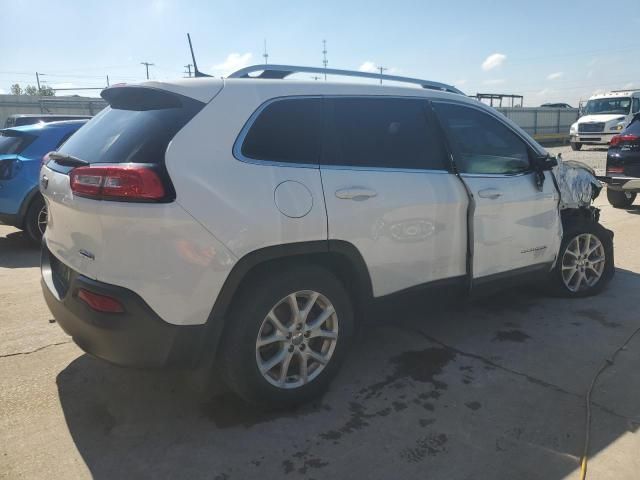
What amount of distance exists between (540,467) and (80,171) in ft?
8.52

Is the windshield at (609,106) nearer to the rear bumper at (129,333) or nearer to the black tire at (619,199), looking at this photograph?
the black tire at (619,199)

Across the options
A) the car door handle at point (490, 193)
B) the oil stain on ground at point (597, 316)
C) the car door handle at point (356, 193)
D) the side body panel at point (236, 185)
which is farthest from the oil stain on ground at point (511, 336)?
the side body panel at point (236, 185)

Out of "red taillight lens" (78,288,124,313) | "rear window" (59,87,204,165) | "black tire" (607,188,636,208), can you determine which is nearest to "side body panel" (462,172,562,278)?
"rear window" (59,87,204,165)

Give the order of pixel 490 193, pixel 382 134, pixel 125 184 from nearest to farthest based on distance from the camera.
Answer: pixel 125 184, pixel 382 134, pixel 490 193

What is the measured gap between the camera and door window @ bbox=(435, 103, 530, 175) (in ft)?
11.7

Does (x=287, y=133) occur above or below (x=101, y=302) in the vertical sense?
above

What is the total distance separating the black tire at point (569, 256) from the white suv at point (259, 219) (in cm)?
120

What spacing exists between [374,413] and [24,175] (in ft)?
17.7

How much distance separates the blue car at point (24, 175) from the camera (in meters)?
6.18

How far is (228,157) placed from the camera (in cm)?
254

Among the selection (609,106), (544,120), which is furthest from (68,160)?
(544,120)

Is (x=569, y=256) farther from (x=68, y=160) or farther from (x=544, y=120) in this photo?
(x=544, y=120)

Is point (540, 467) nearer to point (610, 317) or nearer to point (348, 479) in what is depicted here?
point (348, 479)

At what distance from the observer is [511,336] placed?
3.94 metres
